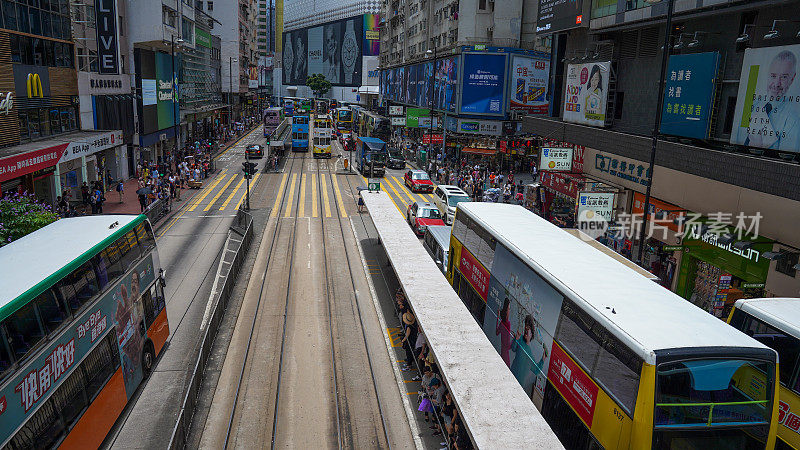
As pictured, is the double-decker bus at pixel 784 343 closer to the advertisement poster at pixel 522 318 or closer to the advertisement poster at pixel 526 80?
the advertisement poster at pixel 522 318

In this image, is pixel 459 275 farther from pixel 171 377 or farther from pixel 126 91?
pixel 126 91

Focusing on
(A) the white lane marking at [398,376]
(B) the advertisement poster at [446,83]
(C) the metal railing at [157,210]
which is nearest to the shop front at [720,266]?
(A) the white lane marking at [398,376]

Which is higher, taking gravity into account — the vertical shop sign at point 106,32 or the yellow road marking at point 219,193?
the vertical shop sign at point 106,32

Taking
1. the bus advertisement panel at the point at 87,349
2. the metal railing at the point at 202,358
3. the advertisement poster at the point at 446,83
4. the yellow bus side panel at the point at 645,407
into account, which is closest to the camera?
the yellow bus side panel at the point at 645,407

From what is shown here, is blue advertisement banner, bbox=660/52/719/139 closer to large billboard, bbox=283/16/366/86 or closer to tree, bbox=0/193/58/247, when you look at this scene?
tree, bbox=0/193/58/247

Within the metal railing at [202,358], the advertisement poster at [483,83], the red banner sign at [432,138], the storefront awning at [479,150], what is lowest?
the metal railing at [202,358]

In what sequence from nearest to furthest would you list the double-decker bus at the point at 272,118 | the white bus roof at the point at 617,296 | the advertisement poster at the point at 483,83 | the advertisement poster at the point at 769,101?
Answer: the white bus roof at the point at 617,296, the advertisement poster at the point at 769,101, the advertisement poster at the point at 483,83, the double-decker bus at the point at 272,118

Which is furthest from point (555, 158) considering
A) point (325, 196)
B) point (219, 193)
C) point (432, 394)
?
point (219, 193)

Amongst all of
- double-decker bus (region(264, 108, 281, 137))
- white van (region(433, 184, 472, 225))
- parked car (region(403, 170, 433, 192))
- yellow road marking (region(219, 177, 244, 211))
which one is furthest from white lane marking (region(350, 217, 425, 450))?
double-decker bus (region(264, 108, 281, 137))

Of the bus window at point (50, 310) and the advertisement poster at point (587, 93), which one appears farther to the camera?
the advertisement poster at point (587, 93)
